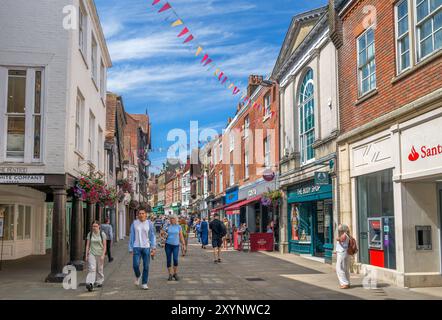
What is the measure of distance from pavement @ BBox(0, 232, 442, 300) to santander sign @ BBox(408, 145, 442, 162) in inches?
110

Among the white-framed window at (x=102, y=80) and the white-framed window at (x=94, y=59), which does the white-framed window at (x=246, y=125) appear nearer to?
the white-framed window at (x=102, y=80)

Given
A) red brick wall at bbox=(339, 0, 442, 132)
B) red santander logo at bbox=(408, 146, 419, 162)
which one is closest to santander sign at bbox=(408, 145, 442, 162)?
red santander logo at bbox=(408, 146, 419, 162)

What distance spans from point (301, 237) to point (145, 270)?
36.1 feet

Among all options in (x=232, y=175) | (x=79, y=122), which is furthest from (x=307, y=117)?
(x=232, y=175)

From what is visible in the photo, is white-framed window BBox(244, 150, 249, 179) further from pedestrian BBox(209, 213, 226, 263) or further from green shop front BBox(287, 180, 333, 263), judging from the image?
pedestrian BBox(209, 213, 226, 263)

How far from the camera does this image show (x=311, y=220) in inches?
787

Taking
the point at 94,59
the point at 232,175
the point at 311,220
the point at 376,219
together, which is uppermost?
the point at 94,59

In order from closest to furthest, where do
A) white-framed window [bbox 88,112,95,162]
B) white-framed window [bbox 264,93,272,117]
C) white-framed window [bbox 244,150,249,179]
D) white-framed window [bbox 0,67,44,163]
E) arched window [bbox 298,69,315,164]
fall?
white-framed window [bbox 0,67,44,163] < white-framed window [bbox 88,112,95,162] < arched window [bbox 298,69,315,164] < white-framed window [bbox 264,93,272,117] < white-framed window [bbox 244,150,249,179]

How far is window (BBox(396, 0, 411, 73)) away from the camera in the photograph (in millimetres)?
11945

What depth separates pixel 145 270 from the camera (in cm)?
1134

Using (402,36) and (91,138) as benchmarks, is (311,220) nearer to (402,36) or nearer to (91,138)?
(91,138)

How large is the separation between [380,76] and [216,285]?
6.58 m
